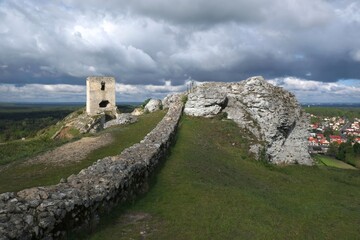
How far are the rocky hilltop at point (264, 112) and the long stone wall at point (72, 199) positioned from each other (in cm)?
2192

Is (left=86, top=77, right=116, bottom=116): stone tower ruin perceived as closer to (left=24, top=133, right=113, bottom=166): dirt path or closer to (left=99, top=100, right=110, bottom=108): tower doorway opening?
(left=99, top=100, right=110, bottom=108): tower doorway opening

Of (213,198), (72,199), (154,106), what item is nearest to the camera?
(72,199)

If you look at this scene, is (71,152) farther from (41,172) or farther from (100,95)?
(100,95)

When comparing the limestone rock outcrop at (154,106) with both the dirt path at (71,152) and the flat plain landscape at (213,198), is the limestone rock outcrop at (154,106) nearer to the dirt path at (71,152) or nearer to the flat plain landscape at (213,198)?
the flat plain landscape at (213,198)

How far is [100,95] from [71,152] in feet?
113

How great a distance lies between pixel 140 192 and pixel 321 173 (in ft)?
77.7

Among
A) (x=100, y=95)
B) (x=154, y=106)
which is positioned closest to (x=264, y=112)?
(x=154, y=106)

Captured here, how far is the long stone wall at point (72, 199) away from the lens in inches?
327

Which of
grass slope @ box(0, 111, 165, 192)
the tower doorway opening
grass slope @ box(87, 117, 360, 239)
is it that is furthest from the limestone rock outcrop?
grass slope @ box(0, 111, 165, 192)

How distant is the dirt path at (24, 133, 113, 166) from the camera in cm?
2041

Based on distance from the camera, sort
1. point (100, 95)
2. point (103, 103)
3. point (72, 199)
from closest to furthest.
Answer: point (72, 199)
point (100, 95)
point (103, 103)

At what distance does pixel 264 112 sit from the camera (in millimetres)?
37625

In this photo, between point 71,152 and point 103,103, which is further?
point 103,103

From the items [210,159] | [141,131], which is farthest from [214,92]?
[210,159]
